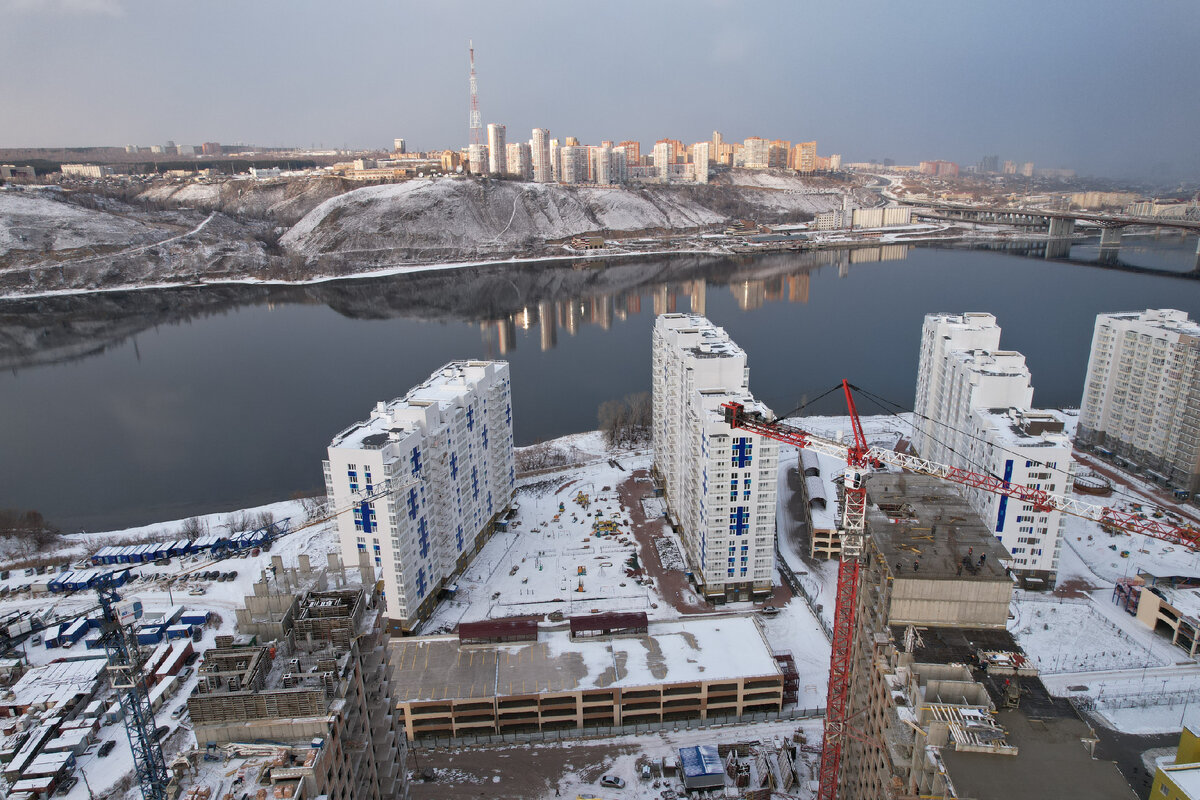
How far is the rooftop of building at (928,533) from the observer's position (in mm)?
10305

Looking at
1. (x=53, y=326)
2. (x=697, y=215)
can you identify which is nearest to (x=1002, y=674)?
(x=53, y=326)

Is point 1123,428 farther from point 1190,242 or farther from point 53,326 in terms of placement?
point 1190,242

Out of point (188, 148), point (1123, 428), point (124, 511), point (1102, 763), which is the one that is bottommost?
point (124, 511)

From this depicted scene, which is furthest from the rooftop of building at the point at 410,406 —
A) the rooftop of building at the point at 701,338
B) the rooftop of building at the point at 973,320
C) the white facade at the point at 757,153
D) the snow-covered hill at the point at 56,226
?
the white facade at the point at 757,153

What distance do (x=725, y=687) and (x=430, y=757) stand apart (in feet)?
20.1

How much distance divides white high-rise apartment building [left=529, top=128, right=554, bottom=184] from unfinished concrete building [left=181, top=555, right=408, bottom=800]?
378ft

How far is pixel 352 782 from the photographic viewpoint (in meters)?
8.62

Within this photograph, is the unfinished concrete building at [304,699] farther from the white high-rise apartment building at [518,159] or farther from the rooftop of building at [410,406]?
the white high-rise apartment building at [518,159]

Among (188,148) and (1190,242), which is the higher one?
(188,148)

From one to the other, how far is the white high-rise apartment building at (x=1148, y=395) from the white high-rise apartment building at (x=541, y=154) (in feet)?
330

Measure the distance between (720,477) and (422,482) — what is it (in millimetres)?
7462

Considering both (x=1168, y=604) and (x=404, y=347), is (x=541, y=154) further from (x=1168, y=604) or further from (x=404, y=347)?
(x=1168, y=604)

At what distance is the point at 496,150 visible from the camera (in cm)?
11662

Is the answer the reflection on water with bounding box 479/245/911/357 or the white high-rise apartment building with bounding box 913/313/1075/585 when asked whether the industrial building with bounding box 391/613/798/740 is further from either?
the reflection on water with bounding box 479/245/911/357
